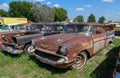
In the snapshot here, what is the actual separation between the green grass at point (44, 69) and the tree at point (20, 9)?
48.4m

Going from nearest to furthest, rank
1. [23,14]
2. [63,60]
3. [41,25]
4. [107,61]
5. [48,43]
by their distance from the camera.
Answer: [63,60] < [48,43] < [107,61] < [41,25] < [23,14]

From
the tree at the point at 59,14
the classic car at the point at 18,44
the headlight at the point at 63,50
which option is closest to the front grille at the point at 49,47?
the headlight at the point at 63,50

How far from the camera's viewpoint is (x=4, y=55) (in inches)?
266

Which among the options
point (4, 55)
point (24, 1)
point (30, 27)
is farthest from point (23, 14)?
point (4, 55)

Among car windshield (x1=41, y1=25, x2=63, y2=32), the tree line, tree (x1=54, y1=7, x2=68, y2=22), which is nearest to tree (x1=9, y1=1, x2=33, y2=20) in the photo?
the tree line

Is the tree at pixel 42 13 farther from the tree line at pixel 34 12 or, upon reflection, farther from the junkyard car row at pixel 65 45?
the junkyard car row at pixel 65 45

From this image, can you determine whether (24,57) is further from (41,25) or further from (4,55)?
(41,25)

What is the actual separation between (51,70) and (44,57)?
0.51 m

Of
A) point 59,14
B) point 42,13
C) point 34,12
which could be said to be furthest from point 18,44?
point 59,14

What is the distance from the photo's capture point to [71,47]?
4.54m

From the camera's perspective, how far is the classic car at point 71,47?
14.8ft

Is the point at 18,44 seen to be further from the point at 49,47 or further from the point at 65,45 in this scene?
the point at 65,45

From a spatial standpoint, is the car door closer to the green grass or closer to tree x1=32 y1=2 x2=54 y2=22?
the green grass

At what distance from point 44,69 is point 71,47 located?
1365 mm
